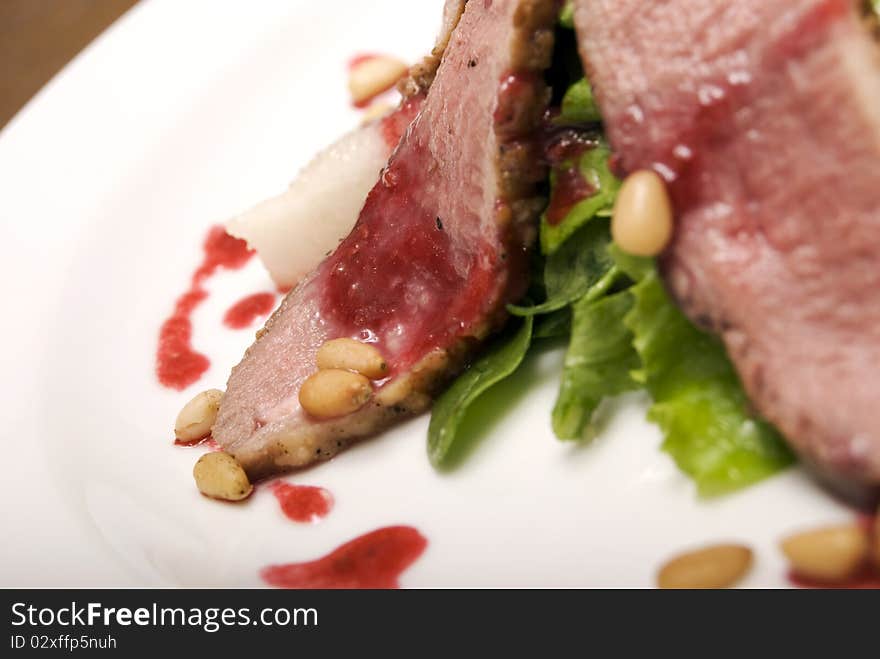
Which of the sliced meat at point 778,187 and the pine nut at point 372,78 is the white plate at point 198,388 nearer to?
the pine nut at point 372,78

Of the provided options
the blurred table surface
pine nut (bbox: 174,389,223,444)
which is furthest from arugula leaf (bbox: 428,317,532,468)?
the blurred table surface

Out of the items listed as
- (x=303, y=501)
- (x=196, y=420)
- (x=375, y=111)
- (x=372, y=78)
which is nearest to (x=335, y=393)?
(x=303, y=501)

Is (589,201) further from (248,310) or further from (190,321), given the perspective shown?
(190,321)

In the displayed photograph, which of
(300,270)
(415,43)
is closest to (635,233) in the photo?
(300,270)

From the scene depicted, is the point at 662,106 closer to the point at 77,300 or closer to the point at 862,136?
the point at 862,136

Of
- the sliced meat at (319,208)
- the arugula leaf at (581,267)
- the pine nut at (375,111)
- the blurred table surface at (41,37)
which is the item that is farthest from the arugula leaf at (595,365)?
the blurred table surface at (41,37)

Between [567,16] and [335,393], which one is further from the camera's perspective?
[335,393]

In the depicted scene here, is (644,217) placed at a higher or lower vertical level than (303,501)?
higher
